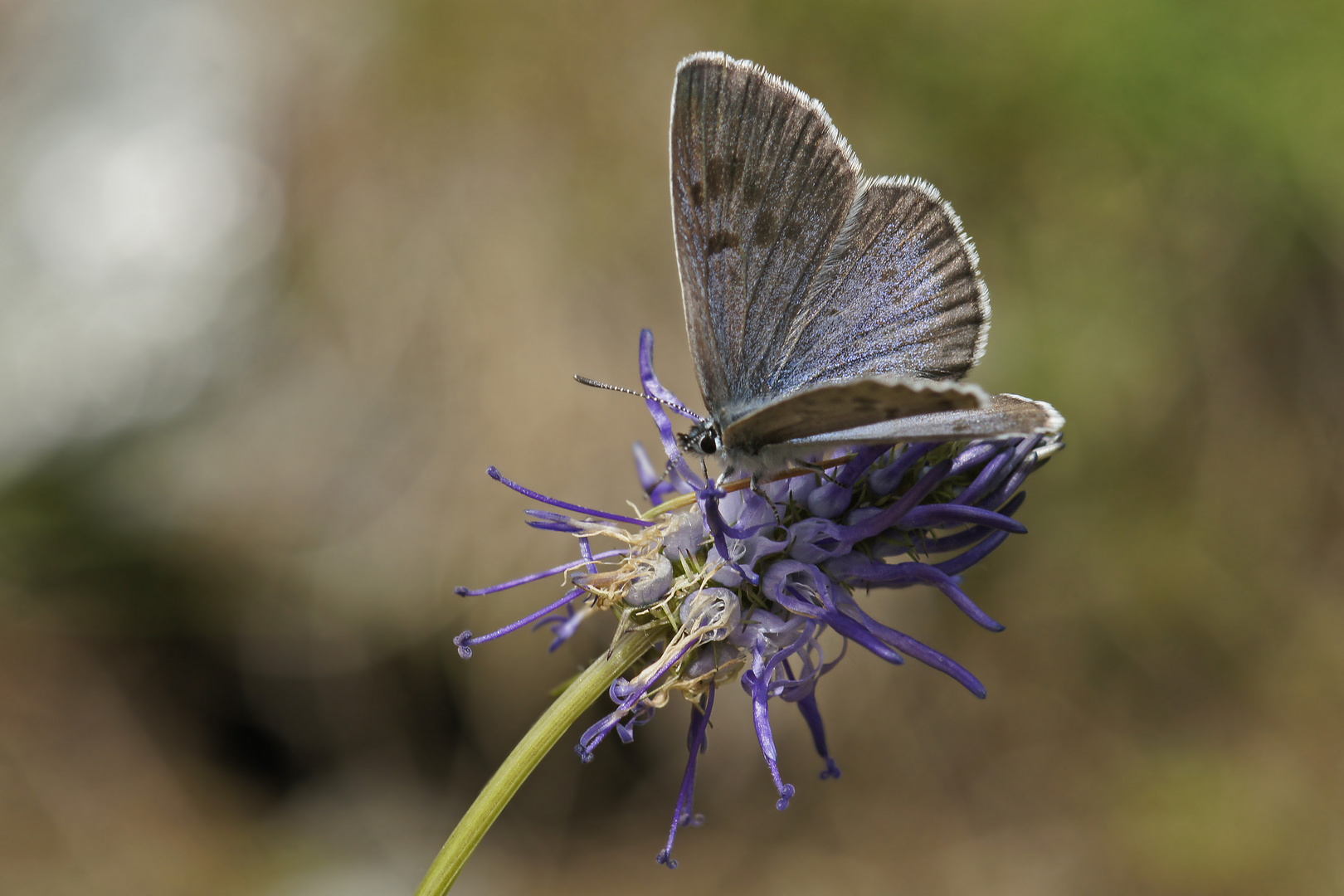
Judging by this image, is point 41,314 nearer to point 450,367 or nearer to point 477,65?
point 450,367

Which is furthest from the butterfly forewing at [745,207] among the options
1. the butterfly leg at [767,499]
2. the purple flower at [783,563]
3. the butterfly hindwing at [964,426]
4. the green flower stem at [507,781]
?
the green flower stem at [507,781]

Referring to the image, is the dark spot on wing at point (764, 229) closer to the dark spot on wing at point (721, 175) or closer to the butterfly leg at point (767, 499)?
the dark spot on wing at point (721, 175)

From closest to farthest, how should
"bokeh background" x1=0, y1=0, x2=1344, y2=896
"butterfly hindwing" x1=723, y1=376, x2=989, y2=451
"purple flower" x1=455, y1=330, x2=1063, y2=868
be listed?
"butterfly hindwing" x1=723, y1=376, x2=989, y2=451 → "purple flower" x1=455, y1=330, x2=1063, y2=868 → "bokeh background" x1=0, y1=0, x2=1344, y2=896

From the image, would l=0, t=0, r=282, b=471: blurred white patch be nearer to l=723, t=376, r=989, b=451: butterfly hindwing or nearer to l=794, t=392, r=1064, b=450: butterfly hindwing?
l=723, t=376, r=989, b=451: butterfly hindwing

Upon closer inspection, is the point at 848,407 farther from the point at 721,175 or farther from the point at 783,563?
the point at 721,175

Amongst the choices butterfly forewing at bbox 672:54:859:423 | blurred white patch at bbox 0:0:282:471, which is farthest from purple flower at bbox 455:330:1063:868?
blurred white patch at bbox 0:0:282:471

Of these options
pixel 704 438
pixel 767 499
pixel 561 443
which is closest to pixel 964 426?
pixel 767 499
